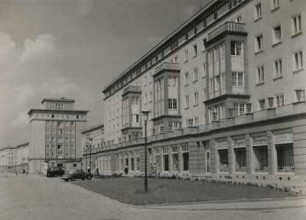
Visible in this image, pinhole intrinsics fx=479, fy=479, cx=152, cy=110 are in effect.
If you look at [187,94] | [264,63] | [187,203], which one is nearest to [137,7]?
[187,203]

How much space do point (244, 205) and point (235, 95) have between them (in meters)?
23.9

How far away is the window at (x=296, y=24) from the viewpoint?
3572 centimetres

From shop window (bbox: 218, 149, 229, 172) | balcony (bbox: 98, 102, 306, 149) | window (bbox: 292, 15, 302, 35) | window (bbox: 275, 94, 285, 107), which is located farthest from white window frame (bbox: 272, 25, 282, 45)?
shop window (bbox: 218, 149, 229, 172)

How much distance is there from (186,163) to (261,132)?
18059 millimetres

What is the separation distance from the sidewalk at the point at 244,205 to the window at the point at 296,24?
16321 millimetres

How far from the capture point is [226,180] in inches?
1538

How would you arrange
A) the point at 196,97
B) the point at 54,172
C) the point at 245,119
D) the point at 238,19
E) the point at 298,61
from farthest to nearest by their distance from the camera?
the point at 54,172
the point at 196,97
the point at 238,19
the point at 245,119
the point at 298,61

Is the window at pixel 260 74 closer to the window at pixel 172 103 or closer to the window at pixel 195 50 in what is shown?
the window at pixel 195 50

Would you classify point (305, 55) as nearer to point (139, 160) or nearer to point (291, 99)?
point (291, 99)

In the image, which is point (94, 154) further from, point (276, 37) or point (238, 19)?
point (276, 37)

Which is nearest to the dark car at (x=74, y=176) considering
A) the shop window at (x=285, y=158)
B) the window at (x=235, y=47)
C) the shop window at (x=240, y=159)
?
the shop window at (x=240, y=159)

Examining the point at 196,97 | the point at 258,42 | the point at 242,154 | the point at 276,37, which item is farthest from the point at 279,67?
the point at 196,97

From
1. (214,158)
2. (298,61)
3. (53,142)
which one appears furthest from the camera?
(53,142)

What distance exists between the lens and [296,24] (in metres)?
36.5
